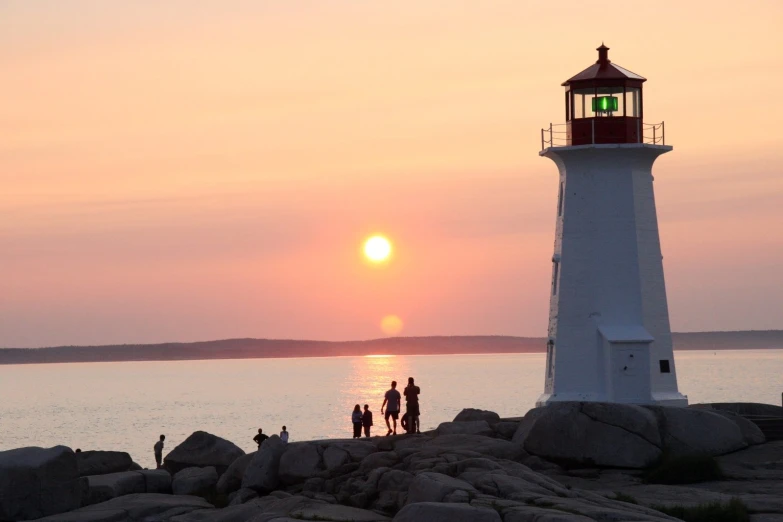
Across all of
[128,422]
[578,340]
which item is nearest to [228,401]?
[128,422]

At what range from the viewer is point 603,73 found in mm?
36344

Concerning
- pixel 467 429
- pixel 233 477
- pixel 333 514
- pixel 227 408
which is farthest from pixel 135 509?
pixel 227 408

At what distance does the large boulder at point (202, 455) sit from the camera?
3481 cm

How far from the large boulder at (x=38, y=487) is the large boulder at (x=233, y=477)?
3.49 metres

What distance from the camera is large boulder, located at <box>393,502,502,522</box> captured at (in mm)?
20344

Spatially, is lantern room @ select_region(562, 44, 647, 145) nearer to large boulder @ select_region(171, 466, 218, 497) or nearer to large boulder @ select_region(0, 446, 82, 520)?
large boulder @ select_region(171, 466, 218, 497)

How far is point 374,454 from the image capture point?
2716 centimetres

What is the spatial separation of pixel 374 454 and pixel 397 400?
6600mm

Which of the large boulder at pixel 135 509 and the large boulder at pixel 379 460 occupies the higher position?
the large boulder at pixel 379 460

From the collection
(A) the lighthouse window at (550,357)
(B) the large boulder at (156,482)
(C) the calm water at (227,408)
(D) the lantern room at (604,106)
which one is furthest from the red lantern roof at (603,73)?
(C) the calm water at (227,408)

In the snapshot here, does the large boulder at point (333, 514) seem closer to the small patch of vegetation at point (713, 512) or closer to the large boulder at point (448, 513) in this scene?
the large boulder at point (448, 513)

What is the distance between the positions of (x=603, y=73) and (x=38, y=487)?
19.8 metres

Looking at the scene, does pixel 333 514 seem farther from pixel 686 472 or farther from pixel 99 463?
pixel 99 463

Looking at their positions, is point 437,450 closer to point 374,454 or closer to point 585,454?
point 374,454
